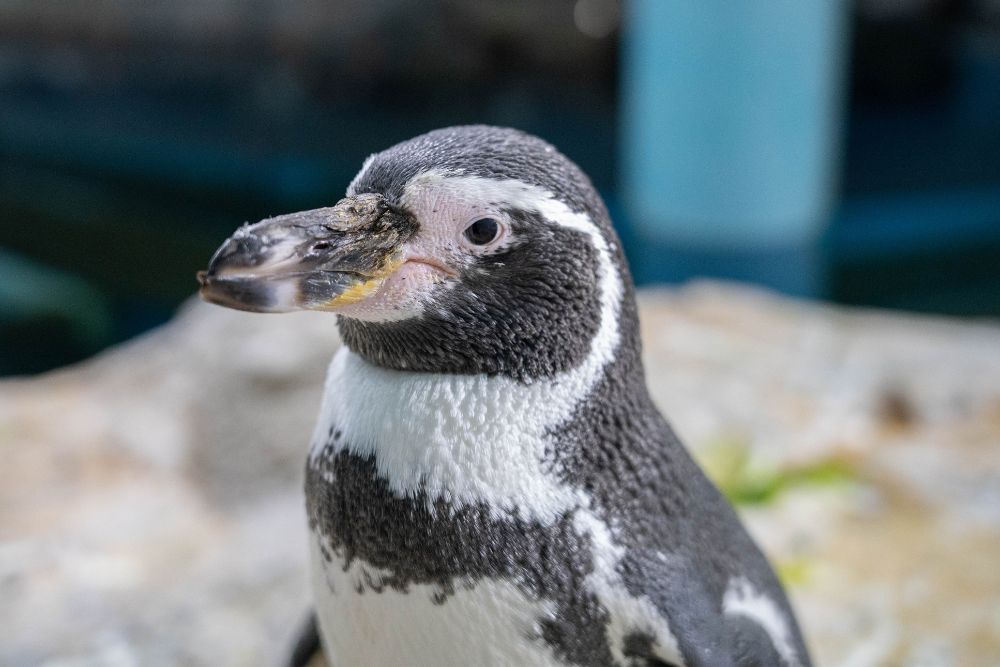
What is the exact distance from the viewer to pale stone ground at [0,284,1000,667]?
1598 millimetres

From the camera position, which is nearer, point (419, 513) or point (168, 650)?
point (419, 513)

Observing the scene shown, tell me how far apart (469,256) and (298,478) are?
126 centimetres

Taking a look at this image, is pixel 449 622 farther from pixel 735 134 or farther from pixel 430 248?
pixel 735 134

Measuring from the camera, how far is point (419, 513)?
837 millimetres

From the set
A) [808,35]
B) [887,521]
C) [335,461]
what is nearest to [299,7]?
[808,35]

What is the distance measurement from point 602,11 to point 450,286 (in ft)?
14.7

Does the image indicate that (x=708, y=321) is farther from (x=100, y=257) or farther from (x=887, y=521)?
(x=100, y=257)

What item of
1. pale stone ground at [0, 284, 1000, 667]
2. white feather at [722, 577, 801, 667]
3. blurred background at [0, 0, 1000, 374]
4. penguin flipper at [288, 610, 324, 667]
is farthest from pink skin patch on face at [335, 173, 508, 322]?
blurred background at [0, 0, 1000, 374]

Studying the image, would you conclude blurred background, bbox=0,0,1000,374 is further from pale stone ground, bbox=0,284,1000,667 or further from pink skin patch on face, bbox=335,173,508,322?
pink skin patch on face, bbox=335,173,508,322

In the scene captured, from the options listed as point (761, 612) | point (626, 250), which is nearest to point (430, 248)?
point (761, 612)

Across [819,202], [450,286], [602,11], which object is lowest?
[450,286]

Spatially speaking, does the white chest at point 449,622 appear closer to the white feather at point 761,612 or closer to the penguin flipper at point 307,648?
the white feather at point 761,612

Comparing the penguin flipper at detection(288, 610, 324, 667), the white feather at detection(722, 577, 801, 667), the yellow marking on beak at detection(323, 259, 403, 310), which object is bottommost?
the white feather at detection(722, 577, 801, 667)

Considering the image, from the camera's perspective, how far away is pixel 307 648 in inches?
45.8
